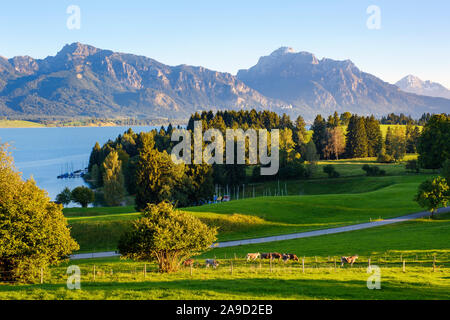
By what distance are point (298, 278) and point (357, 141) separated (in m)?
145

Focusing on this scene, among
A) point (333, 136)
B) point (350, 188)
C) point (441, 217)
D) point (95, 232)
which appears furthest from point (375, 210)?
point (333, 136)

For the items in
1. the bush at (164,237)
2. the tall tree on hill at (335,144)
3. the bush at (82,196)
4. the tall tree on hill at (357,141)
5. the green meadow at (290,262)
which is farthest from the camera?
the tall tree on hill at (357,141)

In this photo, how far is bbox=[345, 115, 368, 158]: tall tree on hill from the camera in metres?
160

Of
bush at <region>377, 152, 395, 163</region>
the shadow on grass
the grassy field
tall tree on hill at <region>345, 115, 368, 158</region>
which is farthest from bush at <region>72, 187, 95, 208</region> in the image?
tall tree on hill at <region>345, 115, 368, 158</region>

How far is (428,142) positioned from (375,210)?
38.3 m

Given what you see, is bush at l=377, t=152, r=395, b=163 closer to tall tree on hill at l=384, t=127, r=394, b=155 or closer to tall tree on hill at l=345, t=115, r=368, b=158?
tall tree on hill at l=384, t=127, r=394, b=155

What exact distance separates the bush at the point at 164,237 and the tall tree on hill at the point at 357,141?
13962cm

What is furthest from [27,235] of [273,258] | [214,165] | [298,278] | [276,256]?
[214,165]

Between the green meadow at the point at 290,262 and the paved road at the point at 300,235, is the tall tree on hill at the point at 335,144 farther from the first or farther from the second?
the paved road at the point at 300,235

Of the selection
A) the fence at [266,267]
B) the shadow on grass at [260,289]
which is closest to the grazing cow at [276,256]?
the fence at [266,267]

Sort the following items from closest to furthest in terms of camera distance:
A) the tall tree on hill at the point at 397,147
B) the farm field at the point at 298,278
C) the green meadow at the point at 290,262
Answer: the farm field at the point at 298,278, the green meadow at the point at 290,262, the tall tree on hill at the point at 397,147

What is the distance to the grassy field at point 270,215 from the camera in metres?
56.4

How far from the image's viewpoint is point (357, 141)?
160m

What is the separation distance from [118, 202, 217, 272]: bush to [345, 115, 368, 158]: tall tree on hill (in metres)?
140
